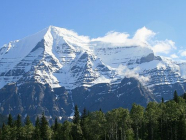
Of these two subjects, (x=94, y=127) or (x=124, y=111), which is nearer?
(x=124, y=111)

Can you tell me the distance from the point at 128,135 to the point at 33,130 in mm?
45276

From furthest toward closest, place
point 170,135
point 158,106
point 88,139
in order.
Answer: point 88,139
point 158,106
point 170,135

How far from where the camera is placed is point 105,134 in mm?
152875

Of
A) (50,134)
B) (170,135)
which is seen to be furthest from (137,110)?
(50,134)

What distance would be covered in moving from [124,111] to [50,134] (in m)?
38.4

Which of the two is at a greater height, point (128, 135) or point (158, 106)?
point (158, 106)

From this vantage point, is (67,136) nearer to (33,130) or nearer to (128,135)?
(33,130)

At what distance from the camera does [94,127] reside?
516 ft

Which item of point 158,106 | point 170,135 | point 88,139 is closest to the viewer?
point 170,135

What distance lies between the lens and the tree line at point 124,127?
140 meters

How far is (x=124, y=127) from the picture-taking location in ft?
484

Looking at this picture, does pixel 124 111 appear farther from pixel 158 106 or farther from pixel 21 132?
pixel 21 132

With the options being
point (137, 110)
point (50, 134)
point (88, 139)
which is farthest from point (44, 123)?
point (137, 110)

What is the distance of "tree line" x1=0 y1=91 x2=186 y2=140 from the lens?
140m
